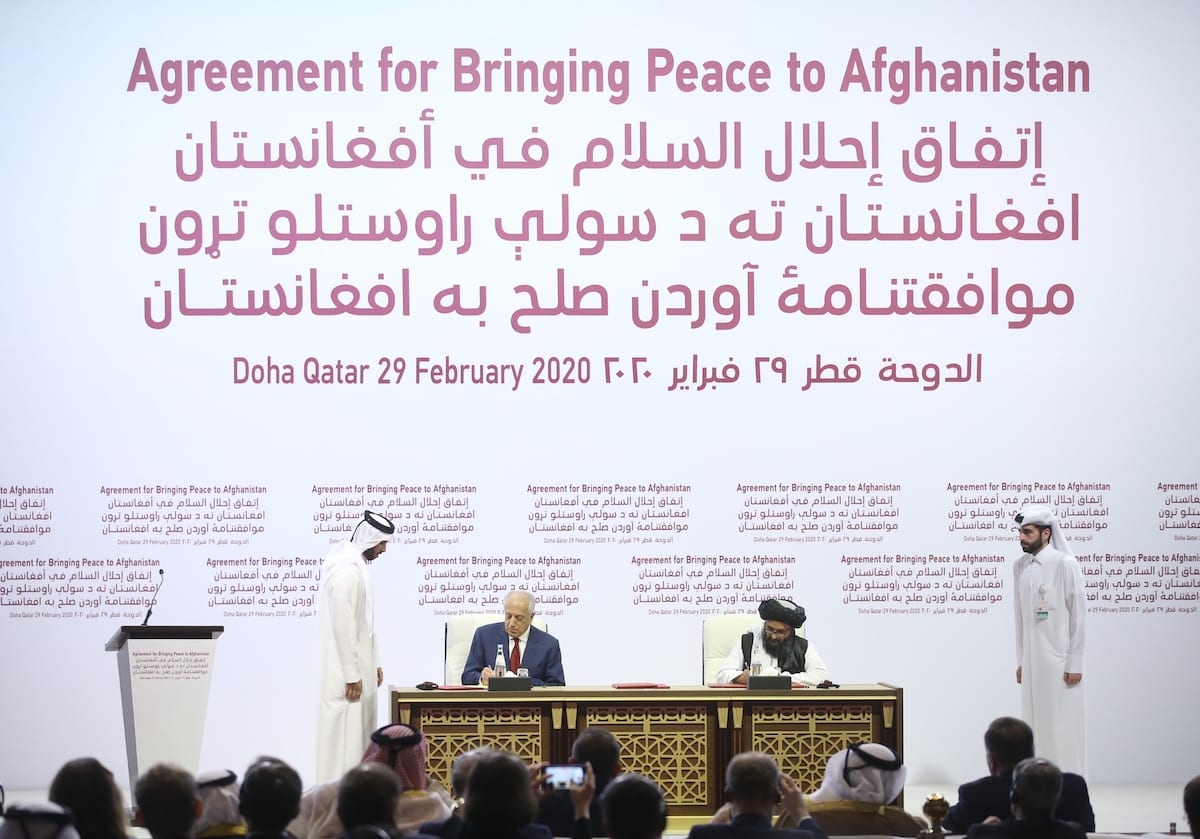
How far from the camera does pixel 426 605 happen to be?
801 centimetres

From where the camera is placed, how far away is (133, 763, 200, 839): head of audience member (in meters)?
3.49

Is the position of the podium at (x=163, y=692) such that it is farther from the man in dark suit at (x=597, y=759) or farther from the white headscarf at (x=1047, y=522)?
the white headscarf at (x=1047, y=522)

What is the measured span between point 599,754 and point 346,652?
9.80 ft

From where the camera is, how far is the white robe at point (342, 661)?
22.8 ft

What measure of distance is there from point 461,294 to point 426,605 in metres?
1.68

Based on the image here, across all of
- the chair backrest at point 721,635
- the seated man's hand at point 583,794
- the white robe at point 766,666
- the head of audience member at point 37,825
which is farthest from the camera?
the chair backrest at point 721,635

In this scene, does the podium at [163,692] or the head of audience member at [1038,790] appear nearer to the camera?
the head of audience member at [1038,790]

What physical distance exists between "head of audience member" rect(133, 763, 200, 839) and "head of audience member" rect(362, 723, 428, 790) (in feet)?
4.69

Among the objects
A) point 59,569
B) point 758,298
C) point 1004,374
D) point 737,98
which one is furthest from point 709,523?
point 59,569

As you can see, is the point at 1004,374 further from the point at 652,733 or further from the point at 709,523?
the point at 652,733

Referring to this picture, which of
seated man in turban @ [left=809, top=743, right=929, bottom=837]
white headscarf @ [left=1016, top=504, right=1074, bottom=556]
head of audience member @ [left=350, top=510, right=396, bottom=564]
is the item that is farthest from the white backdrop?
seated man in turban @ [left=809, top=743, right=929, bottom=837]

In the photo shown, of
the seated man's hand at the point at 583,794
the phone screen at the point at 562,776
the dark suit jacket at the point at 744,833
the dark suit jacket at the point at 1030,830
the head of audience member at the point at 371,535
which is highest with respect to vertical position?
the head of audience member at the point at 371,535

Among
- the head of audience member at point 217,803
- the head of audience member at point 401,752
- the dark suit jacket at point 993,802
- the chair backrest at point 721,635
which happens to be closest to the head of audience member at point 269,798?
the head of audience member at point 217,803

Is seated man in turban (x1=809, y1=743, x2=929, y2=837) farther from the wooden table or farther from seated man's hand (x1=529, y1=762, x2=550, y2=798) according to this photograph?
the wooden table
